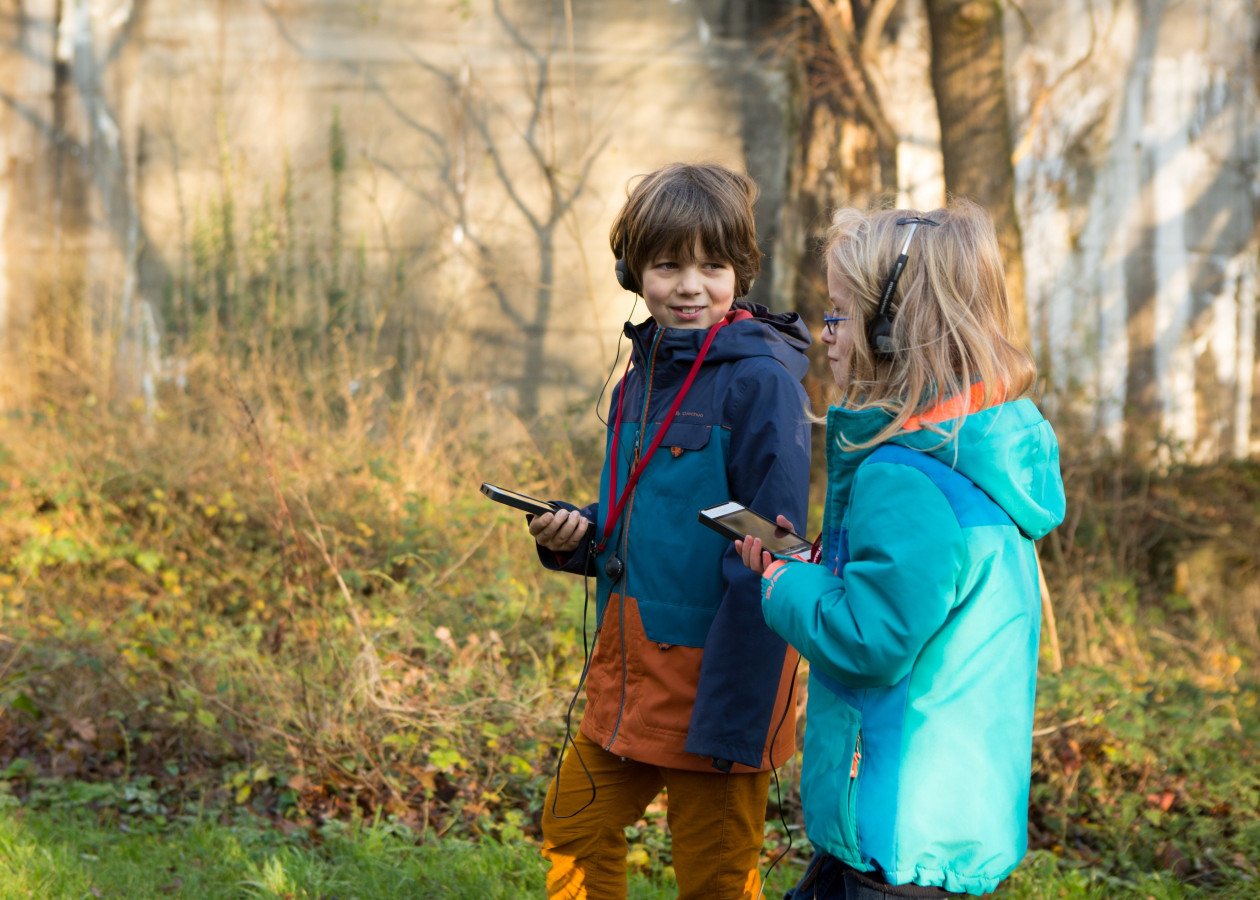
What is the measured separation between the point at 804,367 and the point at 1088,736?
2.50 m

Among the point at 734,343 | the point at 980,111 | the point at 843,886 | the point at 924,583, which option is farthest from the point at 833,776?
the point at 980,111

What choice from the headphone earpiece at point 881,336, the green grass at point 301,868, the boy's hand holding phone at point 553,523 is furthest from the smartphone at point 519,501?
the green grass at point 301,868

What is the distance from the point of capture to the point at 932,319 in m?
2.15

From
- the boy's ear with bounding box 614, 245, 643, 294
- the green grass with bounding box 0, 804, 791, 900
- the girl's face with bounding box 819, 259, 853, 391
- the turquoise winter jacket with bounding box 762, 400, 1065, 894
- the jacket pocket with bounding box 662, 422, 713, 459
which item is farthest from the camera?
the green grass with bounding box 0, 804, 791, 900

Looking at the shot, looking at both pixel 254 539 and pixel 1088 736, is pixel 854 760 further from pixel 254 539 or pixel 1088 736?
pixel 254 539

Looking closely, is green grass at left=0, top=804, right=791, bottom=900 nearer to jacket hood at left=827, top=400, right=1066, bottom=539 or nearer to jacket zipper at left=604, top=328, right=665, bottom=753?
jacket zipper at left=604, top=328, right=665, bottom=753

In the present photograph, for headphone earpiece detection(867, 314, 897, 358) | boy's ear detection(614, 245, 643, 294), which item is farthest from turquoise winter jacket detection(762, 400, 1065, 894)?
boy's ear detection(614, 245, 643, 294)

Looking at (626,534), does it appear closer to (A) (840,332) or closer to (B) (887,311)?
(A) (840,332)

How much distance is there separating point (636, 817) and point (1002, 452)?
1304mm

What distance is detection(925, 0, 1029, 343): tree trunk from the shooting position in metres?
7.25

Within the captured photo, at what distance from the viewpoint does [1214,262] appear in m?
10.7

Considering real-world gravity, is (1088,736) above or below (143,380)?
below

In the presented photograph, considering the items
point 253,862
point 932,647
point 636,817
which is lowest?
point 253,862

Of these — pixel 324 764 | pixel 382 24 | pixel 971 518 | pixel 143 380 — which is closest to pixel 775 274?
pixel 382 24
